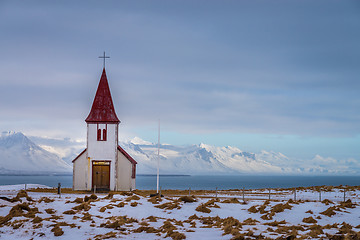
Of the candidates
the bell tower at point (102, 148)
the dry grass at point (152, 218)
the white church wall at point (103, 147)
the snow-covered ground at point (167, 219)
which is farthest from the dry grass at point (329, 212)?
the white church wall at point (103, 147)

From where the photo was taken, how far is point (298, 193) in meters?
50.0

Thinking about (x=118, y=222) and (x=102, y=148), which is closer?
(x=118, y=222)

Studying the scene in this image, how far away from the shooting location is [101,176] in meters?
52.2

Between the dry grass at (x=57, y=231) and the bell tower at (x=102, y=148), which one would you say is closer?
the dry grass at (x=57, y=231)

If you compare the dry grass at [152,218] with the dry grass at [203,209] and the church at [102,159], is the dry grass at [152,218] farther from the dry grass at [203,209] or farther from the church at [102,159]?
→ the church at [102,159]

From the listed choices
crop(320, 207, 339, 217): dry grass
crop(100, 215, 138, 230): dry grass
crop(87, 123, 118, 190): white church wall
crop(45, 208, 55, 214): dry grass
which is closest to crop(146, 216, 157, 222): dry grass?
crop(100, 215, 138, 230): dry grass

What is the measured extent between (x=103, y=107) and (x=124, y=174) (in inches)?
328

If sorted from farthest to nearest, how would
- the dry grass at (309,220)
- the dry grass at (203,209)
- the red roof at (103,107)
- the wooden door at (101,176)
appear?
the red roof at (103,107) → the wooden door at (101,176) → the dry grass at (203,209) → the dry grass at (309,220)

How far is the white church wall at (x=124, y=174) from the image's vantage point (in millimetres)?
52812

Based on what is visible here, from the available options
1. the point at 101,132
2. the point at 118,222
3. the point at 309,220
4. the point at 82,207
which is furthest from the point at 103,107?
the point at 309,220

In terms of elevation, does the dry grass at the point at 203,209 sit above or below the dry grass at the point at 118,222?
above

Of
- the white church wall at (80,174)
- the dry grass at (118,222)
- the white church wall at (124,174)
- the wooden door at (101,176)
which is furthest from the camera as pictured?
the white church wall at (124,174)

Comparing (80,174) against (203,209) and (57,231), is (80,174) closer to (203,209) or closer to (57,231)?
(203,209)

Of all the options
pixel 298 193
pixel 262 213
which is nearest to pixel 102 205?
pixel 262 213
